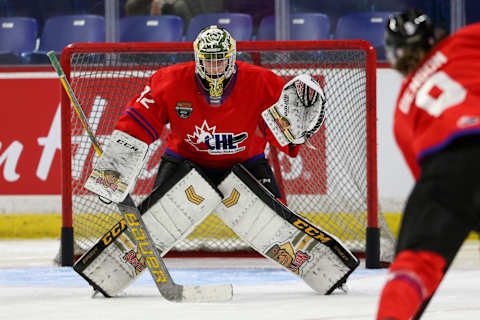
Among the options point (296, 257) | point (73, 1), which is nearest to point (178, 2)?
point (73, 1)

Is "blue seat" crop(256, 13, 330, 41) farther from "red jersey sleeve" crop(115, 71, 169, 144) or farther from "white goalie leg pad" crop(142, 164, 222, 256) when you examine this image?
"white goalie leg pad" crop(142, 164, 222, 256)

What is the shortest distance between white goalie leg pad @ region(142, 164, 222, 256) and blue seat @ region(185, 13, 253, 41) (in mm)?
2477

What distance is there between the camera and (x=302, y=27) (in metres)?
5.79

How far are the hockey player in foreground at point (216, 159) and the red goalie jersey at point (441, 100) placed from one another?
1.35 metres

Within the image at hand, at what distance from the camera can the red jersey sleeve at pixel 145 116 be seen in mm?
3385

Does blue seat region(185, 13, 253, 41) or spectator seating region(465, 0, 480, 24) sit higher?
spectator seating region(465, 0, 480, 24)

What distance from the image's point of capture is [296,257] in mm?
3453

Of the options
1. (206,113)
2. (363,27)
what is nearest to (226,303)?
(206,113)

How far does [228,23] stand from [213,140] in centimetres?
246

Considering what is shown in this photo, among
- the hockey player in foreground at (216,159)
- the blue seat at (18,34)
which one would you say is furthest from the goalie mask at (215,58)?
the blue seat at (18,34)

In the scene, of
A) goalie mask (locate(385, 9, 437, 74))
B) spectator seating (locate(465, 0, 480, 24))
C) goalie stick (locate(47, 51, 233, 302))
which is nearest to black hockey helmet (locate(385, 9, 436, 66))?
goalie mask (locate(385, 9, 437, 74))

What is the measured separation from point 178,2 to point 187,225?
2.81 m

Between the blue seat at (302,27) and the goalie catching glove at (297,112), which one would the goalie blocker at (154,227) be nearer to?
the goalie catching glove at (297,112)

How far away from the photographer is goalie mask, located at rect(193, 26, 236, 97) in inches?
134
